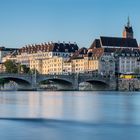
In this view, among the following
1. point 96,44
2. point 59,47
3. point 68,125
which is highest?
point 59,47

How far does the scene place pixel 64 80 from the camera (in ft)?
263

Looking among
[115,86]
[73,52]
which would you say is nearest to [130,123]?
[115,86]

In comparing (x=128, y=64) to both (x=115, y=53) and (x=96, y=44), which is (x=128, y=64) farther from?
(x=96, y=44)

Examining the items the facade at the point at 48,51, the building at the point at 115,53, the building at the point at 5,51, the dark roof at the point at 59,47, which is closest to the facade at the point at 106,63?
the building at the point at 115,53

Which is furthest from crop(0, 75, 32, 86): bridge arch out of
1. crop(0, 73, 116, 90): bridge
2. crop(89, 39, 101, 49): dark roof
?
crop(89, 39, 101, 49): dark roof

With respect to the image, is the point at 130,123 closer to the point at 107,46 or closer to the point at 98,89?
the point at 98,89

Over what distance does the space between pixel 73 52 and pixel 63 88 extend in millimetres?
32114

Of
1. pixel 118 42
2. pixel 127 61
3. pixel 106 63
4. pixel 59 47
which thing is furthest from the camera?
pixel 59 47

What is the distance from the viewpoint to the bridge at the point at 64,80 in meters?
76.4

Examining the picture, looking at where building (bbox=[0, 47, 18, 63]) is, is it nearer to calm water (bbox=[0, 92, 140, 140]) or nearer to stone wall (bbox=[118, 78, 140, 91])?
stone wall (bbox=[118, 78, 140, 91])

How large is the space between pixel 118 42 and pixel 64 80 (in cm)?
2951

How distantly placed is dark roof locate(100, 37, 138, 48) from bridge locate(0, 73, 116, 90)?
21.2m

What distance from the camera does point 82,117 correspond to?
29391 mm

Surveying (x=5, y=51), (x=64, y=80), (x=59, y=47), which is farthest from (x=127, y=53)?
(x=5, y=51)
